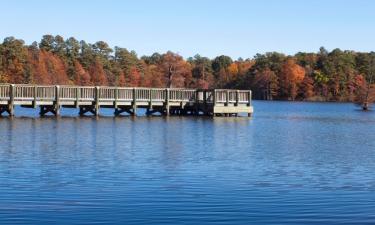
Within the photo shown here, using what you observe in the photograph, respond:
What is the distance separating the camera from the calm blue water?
1622cm

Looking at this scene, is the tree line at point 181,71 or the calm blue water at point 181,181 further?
the tree line at point 181,71

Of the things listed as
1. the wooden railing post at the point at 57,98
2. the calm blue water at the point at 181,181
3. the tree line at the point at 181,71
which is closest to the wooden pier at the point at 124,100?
the wooden railing post at the point at 57,98

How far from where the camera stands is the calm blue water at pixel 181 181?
16.2 meters

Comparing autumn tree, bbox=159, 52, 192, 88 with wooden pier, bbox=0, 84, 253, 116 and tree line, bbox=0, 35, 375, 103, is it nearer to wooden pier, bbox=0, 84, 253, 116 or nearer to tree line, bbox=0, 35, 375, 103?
tree line, bbox=0, 35, 375, 103

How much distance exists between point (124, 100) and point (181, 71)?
212 ft

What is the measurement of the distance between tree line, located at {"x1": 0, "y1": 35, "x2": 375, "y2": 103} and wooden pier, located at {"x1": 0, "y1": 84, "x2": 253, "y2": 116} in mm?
45544

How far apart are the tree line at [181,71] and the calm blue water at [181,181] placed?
252 feet

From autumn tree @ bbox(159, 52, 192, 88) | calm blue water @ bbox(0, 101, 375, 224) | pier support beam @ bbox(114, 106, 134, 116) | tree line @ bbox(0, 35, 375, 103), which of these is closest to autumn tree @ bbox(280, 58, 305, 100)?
tree line @ bbox(0, 35, 375, 103)

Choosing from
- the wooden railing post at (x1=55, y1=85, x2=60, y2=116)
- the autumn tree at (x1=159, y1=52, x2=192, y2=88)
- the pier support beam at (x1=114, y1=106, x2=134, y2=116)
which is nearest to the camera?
the wooden railing post at (x1=55, y1=85, x2=60, y2=116)

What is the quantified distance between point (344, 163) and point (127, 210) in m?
13.3

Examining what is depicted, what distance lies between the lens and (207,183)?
2098 cm

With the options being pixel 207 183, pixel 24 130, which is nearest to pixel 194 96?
pixel 24 130

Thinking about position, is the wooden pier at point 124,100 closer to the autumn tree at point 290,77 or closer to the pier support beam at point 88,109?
the pier support beam at point 88,109

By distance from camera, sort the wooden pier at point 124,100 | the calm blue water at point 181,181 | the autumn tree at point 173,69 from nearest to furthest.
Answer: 1. the calm blue water at point 181,181
2. the wooden pier at point 124,100
3. the autumn tree at point 173,69
